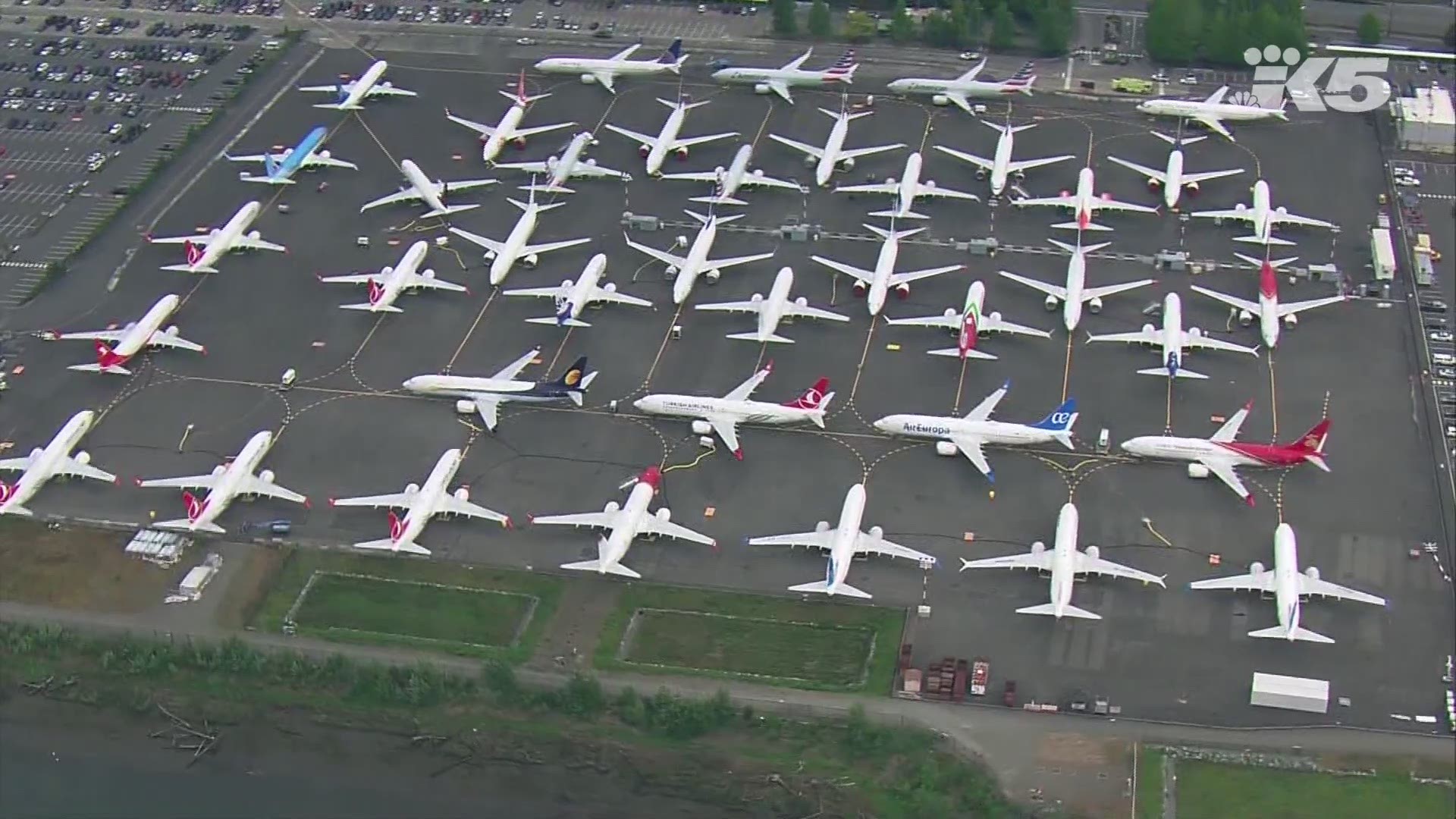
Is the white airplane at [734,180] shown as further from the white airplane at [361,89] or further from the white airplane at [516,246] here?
the white airplane at [361,89]

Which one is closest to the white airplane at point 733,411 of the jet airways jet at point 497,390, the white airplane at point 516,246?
the jet airways jet at point 497,390

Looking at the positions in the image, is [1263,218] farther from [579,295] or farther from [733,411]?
[579,295]

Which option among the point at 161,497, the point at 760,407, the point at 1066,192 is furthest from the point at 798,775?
the point at 1066,192

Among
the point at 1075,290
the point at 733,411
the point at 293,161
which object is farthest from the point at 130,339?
the point at 1075,290

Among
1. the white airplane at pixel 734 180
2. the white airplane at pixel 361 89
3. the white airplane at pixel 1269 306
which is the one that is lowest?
the white airplane at pixel 1269 306

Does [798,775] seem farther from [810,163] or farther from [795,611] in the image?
[810,163]

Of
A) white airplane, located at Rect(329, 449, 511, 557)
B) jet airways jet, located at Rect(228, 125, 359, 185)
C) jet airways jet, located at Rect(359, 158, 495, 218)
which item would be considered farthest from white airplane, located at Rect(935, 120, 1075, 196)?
white airplane, located at Rect(329, 449, 511, 557)

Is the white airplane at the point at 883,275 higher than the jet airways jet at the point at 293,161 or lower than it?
lower

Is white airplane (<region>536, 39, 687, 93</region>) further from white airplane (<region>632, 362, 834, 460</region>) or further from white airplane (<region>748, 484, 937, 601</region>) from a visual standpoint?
white airplane (<region>748, 484, 937, 601</region>)

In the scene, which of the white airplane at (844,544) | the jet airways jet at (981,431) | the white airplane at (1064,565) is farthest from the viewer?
the jet airways jet at (981,431)
